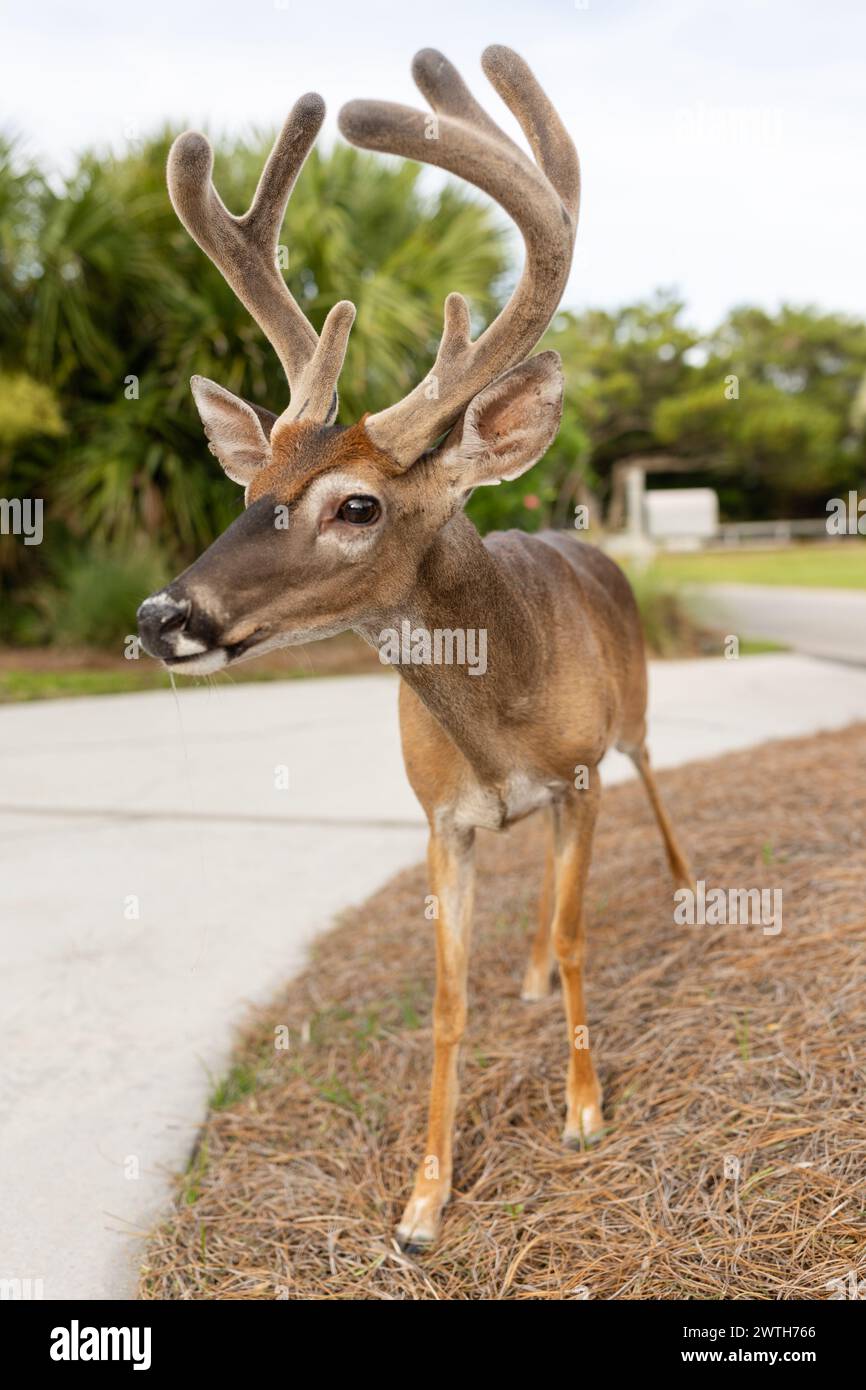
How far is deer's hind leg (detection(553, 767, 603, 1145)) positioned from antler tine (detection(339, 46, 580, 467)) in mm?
1000

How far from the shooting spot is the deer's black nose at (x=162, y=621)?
75.5 inches

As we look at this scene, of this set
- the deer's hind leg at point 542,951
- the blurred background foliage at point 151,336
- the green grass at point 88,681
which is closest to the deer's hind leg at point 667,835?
the deer's hind leg at point 542,951

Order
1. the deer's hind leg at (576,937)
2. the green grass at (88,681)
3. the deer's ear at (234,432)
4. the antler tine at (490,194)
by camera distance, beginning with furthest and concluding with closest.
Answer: the green grass at (88,681), the deer's hind leg at (576,937), the deer's ear at (234,432), the antler tine at (490,194)

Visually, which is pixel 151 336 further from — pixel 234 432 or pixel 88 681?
pixel 234 432

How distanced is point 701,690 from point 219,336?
17.4 ft

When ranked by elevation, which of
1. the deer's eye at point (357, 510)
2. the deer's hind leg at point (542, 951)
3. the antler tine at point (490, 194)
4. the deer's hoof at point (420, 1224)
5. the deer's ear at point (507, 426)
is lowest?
the deer's hoof at point (420, 1224)

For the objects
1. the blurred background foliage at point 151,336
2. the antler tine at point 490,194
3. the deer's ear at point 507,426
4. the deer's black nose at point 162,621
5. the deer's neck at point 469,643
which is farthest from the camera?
the blurred background foliage at point 151,336

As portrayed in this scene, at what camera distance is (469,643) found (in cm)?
247

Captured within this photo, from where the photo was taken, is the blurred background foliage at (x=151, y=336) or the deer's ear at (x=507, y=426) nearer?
the deer's ear at (x=507, y=426)

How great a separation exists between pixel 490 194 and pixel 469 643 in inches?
33.9

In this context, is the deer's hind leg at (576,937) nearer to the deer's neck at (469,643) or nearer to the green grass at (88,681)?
the deer's neck at (469,643)

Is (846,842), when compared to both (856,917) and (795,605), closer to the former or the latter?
(856,917)

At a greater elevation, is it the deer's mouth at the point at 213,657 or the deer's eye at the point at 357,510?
the deer's eye at the point at 357,510

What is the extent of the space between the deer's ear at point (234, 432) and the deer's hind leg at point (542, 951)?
1.57 metres
